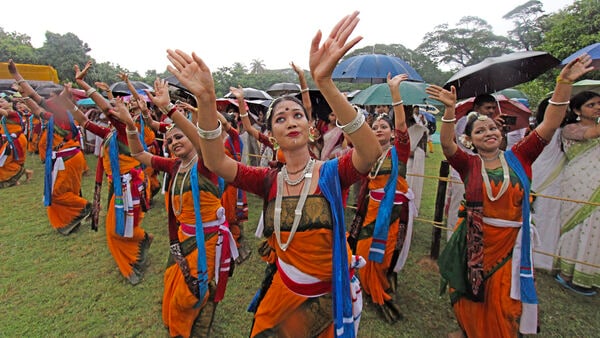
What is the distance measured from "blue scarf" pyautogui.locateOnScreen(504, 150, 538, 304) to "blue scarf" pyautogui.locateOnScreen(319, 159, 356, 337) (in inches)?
58.4

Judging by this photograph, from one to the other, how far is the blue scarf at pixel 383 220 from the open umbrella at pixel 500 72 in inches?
39.6

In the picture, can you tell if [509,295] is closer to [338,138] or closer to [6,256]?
[338,138]

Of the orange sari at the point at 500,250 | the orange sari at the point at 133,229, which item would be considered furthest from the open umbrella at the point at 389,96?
the orange sari at the point at 133,229

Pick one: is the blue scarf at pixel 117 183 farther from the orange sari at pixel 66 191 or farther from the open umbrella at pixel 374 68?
the open umbrella at pixel 374 68

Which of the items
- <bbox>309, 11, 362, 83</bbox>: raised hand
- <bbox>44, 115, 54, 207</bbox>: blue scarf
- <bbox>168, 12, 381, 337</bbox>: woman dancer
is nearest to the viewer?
<bbox>309, 11, 362, 83</bbox>: raised hand

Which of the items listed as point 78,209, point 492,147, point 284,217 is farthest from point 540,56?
point 78,209

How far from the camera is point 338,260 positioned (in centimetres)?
178

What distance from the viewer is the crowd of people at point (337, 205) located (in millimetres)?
1781

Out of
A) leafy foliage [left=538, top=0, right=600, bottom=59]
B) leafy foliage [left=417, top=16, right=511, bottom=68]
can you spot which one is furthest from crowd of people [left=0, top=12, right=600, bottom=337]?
leafy foliage [left=417, top=16, right=511, bottom=68]

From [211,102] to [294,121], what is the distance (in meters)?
0.46

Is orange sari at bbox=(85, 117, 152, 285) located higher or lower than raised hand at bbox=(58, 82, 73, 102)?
lower

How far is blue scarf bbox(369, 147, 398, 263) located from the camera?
10.7 feet

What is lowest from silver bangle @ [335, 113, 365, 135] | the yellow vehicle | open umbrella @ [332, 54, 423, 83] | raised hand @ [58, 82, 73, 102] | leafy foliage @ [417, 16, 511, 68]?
silver bangle @ [335, 113, 365, 135]

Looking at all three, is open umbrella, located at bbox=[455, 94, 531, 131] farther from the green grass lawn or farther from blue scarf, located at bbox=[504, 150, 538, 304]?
the green grass lawn
